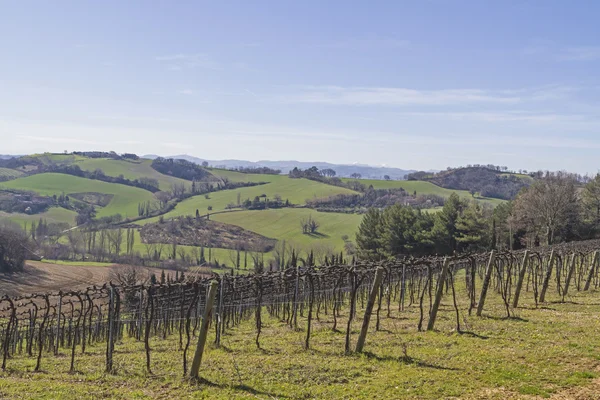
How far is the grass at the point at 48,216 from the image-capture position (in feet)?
504

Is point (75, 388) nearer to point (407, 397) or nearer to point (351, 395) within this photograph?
point (351, 395)

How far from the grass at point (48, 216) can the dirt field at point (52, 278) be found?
171ft

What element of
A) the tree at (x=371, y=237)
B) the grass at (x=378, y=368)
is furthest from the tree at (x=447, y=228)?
the grass at (x=378, y=368)

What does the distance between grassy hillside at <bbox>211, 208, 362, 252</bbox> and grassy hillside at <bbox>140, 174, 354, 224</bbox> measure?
52.0ft

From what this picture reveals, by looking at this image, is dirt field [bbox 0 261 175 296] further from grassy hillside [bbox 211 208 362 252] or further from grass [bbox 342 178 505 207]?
grass [bbox 342 178 505 207]

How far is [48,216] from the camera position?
163375mm

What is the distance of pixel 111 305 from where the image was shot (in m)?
15.8

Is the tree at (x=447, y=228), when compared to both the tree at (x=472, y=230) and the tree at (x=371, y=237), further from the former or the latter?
the tree at (x=371, y=237)

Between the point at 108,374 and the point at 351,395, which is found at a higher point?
the point at 351,395

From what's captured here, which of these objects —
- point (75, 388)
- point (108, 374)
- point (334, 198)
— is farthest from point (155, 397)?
point (334, 198)

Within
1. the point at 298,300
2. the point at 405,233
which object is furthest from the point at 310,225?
the point at 298,300

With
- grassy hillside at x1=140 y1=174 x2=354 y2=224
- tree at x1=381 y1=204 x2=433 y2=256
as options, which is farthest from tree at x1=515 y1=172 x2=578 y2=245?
grassy hillside at x1=140 y1=174 x2=354 y2=224

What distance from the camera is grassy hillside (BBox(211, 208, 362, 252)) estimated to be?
12488cm

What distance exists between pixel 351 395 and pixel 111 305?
9.01m
